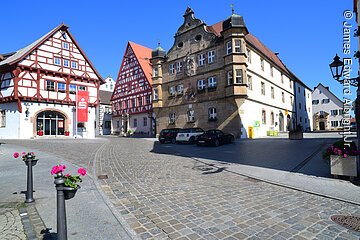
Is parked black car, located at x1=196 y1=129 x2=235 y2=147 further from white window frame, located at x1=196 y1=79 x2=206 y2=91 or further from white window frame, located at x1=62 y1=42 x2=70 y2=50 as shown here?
white window frame, located at x1=62 y1=42 x2=70 y2=50

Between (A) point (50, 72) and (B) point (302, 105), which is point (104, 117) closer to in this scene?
(A) point (50, 72)

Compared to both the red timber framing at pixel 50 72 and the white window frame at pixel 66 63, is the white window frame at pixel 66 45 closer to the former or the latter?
the red timber framing at pixel 50 72

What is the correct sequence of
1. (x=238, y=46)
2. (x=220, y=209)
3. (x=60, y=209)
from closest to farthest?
(x=60, y=209)
(x=220, y=209)
(x=238, y=46)

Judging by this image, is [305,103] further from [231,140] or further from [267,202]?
[267,202]

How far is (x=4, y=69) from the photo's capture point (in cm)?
2534

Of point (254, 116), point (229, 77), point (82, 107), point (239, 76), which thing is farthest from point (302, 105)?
point (82, 107)

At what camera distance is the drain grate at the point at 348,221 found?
3.75m

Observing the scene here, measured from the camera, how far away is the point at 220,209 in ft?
14.9

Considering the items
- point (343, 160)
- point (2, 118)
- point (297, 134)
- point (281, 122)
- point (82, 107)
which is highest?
point (82, 107)

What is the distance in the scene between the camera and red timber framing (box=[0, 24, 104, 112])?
2481 centimetres

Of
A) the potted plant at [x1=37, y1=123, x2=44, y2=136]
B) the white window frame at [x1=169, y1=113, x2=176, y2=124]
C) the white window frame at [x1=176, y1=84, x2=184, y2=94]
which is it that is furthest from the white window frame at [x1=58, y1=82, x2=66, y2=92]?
the white window frame at [x1=176, y1=84, x2=184, y2=94]

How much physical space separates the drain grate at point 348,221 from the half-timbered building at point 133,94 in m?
33.3

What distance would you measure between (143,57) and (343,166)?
1505 inches

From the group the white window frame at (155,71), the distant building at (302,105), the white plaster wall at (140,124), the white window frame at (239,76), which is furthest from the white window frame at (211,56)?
the distant building at (302,105)
